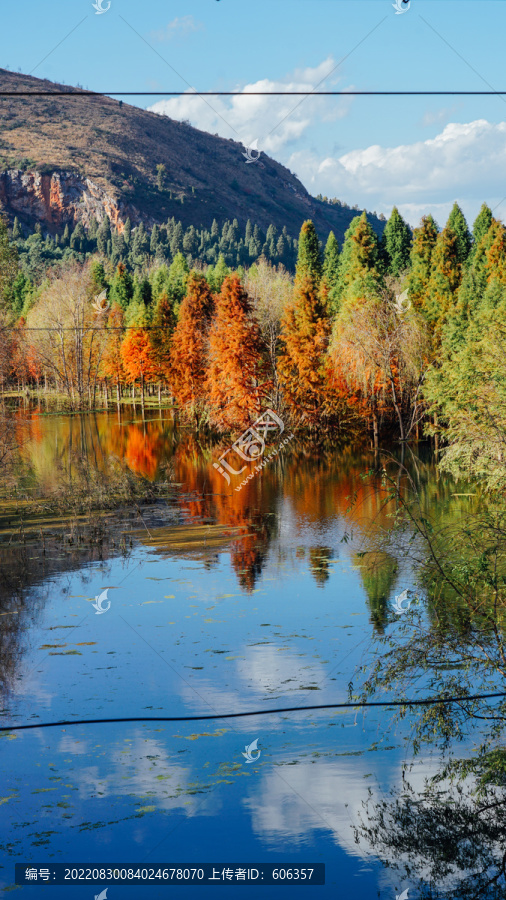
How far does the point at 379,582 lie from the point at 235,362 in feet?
82.0

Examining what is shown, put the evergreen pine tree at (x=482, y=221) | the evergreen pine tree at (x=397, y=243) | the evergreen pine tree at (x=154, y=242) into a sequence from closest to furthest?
the evergreen pine tree at (x=482, y=221) → the evergreen pine tree at (x=397, y=243) → the evergreen pine tree at (x=154, y=242)

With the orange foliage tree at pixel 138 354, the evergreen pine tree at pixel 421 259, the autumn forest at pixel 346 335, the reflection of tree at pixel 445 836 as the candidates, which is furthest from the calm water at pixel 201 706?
the orange foliage tree at pixel 138 354

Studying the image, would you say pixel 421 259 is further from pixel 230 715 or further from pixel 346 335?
pixel 230 715

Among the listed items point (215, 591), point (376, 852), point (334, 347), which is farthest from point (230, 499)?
point (376, 852)

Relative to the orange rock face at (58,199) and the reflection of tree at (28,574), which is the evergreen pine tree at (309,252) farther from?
the orange rock face at (58,199)

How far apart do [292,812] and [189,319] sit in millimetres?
40824

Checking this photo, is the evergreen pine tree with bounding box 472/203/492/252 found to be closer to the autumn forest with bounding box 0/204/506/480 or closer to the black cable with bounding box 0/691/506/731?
the autumn forest with bounding box 0/204/506/480

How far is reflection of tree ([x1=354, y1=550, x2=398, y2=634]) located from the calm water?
0.05 meters

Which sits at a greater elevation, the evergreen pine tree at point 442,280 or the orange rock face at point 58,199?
the orange rock face at point 58,199

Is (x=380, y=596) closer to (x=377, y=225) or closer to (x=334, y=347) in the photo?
(x=334, y=347)

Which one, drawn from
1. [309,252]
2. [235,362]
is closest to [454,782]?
[235,362]
